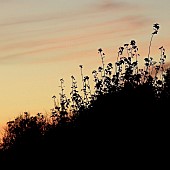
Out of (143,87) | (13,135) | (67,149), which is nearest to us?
(143,87)

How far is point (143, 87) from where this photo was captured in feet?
88.8

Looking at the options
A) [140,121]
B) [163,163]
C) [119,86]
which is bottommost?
[163,163]

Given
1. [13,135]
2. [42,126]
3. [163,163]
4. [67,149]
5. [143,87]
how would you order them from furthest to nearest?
[13,135] → [42,126] → [67,149] → [143,87] → [163,163]

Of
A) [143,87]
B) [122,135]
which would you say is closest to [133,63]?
[143,87]

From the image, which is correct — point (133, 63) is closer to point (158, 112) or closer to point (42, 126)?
point (158, 112)

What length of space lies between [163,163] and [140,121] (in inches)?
70.6

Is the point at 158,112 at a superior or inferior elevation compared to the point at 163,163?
superior

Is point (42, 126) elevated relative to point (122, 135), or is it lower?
elevated

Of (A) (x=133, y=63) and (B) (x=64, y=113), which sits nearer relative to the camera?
(A) (x=133, y=63)

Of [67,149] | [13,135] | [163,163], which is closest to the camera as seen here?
[163,163]

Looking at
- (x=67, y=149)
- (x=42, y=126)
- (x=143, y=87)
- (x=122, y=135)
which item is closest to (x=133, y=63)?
(x=143, y=87)

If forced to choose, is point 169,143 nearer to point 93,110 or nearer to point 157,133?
point 157,133

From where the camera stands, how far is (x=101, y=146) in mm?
26734

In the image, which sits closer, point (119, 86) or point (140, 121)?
point (140, 121)
